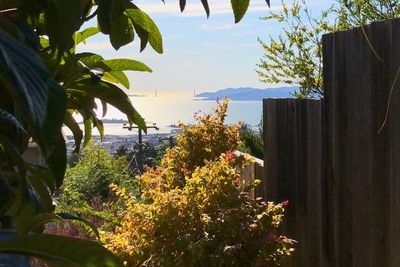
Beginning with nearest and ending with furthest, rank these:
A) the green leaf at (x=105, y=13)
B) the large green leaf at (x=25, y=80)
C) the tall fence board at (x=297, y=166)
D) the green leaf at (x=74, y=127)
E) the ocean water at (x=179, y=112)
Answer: the large green leaf at (x=25, y=80), the green leaf at (x=105, y=13), the green leaf at (x=74, y=127), the ocean water at (x=179, y=112), the tall fence board at (x=297, y=166)

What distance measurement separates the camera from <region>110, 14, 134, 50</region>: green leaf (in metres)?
1.58

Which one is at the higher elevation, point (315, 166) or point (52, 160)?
point (52, 160)

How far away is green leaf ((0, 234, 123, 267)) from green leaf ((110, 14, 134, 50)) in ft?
2.77

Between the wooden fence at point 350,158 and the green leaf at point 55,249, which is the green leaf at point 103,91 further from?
the wooden fence at point 350,158

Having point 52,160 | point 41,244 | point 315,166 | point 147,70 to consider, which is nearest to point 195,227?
point 315,166

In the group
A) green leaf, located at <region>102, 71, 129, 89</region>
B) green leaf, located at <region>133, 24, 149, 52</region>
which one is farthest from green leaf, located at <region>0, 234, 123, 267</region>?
green leaf, located at <region>102, 71, 129, 89</region>

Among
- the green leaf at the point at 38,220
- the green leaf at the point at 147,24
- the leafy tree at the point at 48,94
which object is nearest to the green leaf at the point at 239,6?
the leafy tree at the point at 48,94

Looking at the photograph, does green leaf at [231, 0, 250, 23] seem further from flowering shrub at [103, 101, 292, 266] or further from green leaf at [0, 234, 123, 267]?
flowering shrub at [103, 101, 292, 266]

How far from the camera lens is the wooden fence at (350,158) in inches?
137

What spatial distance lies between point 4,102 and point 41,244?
39cm

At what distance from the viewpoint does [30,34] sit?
3.36ft

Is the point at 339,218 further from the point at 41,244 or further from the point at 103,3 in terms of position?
the point at 41,244

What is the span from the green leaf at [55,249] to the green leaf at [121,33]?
0.84 meters

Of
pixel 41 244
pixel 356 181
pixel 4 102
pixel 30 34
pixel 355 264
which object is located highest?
pixel 30 34
